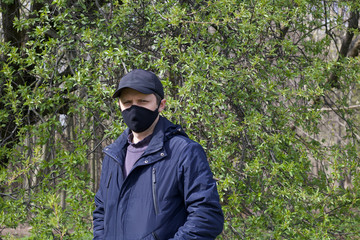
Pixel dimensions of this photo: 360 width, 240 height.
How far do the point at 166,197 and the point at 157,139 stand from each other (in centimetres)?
30

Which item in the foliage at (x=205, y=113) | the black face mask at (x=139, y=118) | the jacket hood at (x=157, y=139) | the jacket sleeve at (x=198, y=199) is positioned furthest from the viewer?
the foliage at (x=205, y=113)

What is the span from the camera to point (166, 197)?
200cm

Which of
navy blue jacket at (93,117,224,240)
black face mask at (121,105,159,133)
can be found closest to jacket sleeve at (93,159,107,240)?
navy blue jacket at (93,117,224,240)

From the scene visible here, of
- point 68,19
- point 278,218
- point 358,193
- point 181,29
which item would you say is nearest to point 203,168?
point 278,218

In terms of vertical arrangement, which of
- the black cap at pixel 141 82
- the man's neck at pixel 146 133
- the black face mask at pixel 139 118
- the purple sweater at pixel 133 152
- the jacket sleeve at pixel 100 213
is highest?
the black cap at pixel 141 82

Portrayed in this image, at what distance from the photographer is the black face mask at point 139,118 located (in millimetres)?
2254

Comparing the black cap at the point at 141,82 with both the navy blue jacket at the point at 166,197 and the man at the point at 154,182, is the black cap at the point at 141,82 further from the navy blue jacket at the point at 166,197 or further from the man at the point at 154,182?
the navy blue jacket at the point at 166,197

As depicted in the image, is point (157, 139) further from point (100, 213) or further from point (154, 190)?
point (100, 213)

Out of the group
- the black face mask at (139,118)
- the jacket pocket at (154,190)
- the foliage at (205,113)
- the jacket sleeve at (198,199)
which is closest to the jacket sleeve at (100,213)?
the black face mask at (139,118)

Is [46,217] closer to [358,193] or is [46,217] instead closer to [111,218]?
[111,218]

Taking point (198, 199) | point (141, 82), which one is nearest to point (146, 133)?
point (141, 82)

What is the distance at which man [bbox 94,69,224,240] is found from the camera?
197 centimetres

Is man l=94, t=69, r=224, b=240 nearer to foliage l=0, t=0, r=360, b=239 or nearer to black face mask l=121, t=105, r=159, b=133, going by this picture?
black face mask l=121, t=105, r=159, b=133

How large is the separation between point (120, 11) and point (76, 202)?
6.48 ft
